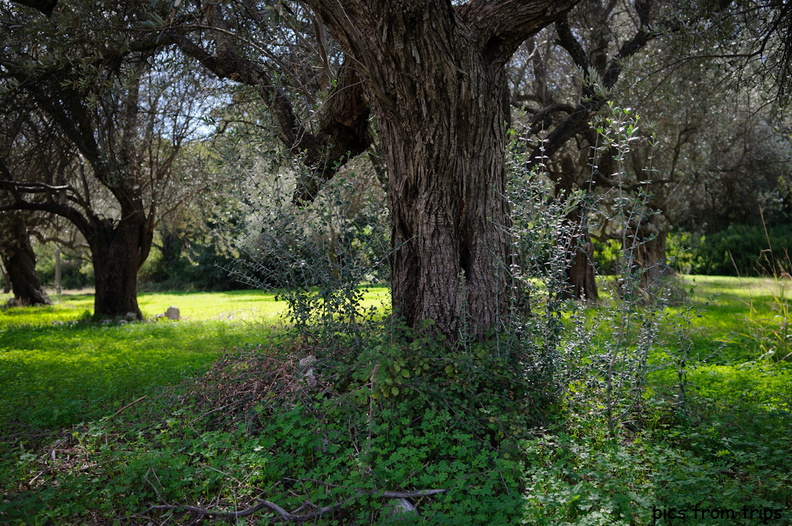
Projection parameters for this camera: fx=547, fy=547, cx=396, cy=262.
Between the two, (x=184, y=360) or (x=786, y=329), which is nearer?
(x=786, y=329)

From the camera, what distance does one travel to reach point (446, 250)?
15.6 feet

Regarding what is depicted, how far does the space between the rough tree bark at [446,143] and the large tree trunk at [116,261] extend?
9972mm

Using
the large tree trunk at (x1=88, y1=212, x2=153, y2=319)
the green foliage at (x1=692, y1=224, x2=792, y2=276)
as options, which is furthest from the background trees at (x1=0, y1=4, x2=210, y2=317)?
the green foliage at (x1=692, y1=224, x2=792, y2=276)

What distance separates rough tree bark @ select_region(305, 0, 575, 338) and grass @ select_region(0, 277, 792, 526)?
2.26 ft

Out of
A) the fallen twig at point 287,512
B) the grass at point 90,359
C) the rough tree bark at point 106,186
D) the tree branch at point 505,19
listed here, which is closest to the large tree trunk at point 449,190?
the tree branch at point 505,19

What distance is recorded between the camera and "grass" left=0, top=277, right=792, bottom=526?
9.70 feet

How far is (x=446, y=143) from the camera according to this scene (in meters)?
4.60

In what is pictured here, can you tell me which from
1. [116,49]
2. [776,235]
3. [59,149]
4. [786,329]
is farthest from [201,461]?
[776,235]

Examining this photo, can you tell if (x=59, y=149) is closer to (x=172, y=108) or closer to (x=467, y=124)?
(x=172, y=108)

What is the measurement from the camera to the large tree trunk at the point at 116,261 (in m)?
12.8

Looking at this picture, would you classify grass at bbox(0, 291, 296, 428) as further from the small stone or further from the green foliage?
the green foliage

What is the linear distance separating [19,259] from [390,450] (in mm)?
17446

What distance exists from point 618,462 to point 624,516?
0.57 meters

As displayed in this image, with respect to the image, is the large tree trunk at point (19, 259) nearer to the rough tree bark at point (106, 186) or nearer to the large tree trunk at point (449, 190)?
the rough tree bark at point (106, 186)
